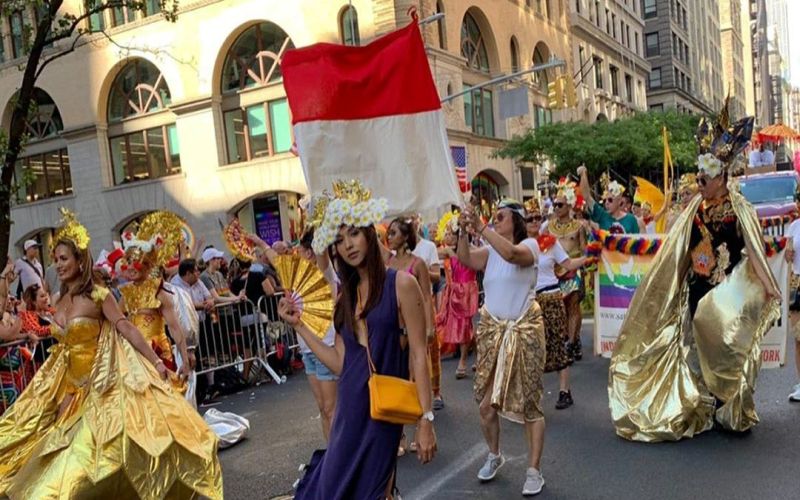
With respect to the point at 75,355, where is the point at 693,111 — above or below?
above

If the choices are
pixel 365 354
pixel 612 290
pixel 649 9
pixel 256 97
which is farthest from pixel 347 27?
pixel 649 9

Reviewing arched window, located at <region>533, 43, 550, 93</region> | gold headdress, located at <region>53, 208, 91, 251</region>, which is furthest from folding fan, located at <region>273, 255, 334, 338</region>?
arched window, located at <region>533, 43, 550, 93</region>

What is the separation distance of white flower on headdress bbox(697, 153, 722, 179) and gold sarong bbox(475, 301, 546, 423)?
1.85 meters

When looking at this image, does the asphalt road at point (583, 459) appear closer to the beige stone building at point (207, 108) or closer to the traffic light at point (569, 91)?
the traffic light at point (569, 91)

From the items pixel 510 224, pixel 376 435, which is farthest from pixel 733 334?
pixel 376 435

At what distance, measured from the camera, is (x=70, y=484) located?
4.05 metres

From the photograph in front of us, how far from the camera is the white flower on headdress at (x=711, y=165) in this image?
210 inches

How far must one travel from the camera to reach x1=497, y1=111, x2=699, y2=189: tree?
1118 inches

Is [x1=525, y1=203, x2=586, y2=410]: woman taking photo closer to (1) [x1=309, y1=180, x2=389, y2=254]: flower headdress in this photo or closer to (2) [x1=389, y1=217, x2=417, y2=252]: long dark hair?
(2) [x1=389, y1=217, x2=417, y2=252]: long dark hair

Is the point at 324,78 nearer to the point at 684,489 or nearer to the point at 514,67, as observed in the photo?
the point at 684,489

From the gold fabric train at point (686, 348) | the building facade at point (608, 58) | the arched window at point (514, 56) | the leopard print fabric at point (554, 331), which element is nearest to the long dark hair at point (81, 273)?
the leopard print fabric at point (554, 331)

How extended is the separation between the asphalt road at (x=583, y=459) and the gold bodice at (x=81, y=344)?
4.43 feet

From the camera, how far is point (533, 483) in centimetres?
448

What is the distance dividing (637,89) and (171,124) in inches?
1449
